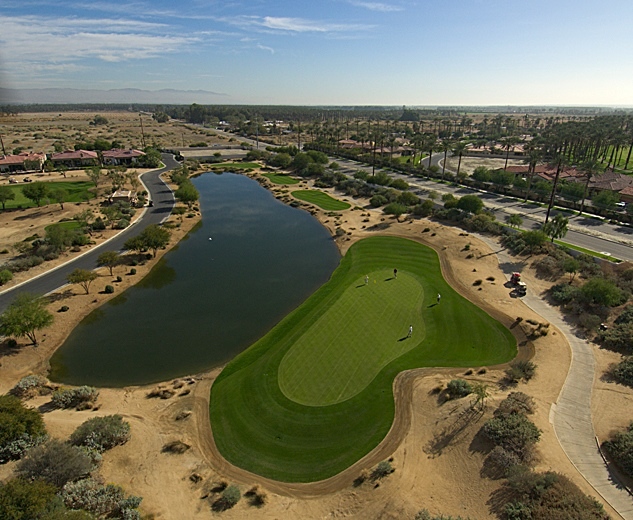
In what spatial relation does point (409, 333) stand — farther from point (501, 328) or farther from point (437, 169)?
point (437, 169)

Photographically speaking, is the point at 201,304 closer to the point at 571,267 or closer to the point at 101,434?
the point at 101,434

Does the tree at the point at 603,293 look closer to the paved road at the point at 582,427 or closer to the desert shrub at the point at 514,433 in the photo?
the paved road at the point at 582,427

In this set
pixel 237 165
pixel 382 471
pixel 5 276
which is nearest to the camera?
pixel 382 471

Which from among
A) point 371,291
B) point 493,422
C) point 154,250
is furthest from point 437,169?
point 493,422

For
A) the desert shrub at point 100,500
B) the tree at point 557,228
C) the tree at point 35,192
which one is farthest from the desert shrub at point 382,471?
the tree at point 35,192

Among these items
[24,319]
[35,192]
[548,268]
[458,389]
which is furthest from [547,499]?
[35,192]
